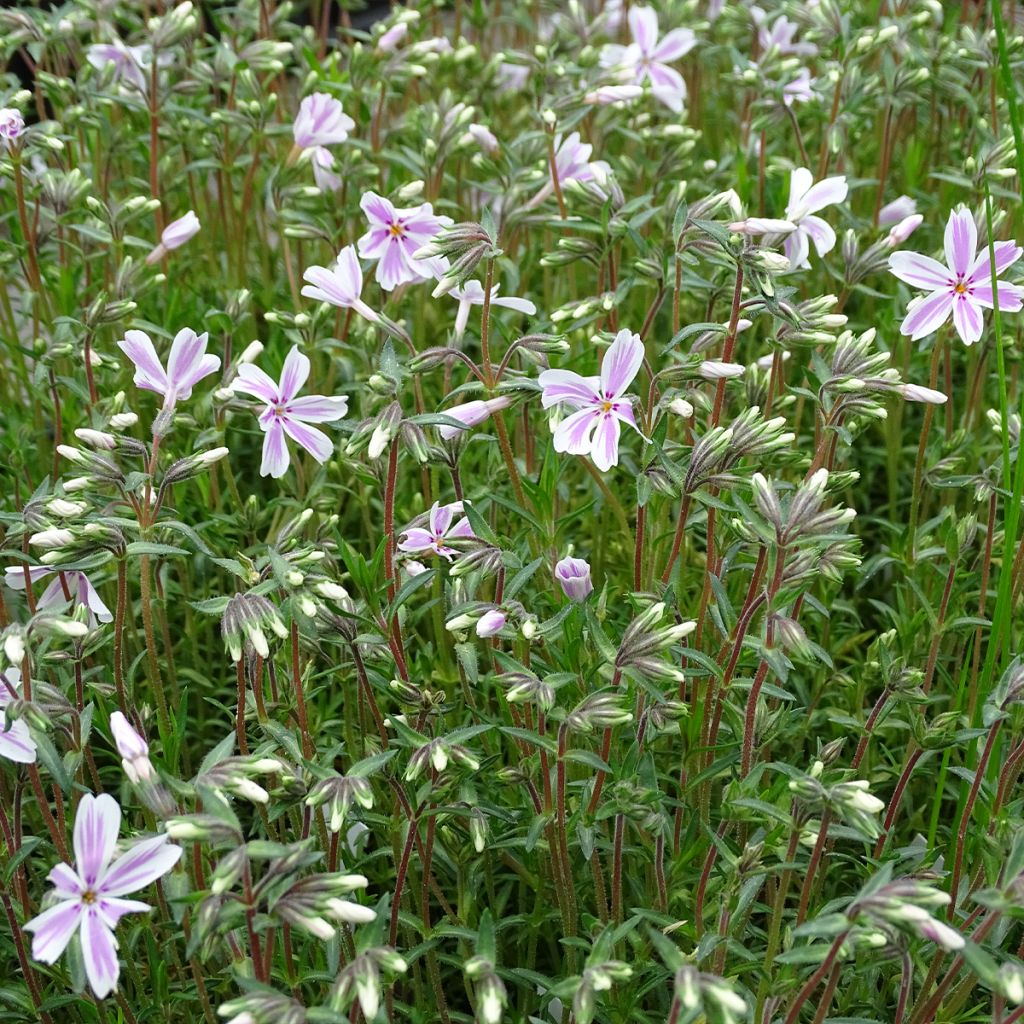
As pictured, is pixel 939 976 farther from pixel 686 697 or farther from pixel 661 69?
pixel 661 69

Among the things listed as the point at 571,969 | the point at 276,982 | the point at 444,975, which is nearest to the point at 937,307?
the point at 571,969

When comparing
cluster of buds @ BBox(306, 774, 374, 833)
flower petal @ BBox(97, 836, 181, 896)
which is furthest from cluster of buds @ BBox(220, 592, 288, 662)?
flower petal @ BBox(97, 836, 181, 896)

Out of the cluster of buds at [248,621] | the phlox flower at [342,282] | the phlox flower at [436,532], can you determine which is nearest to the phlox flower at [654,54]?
the phlox flower at [342,282]

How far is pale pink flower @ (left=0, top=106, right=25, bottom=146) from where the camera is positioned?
3104 mm

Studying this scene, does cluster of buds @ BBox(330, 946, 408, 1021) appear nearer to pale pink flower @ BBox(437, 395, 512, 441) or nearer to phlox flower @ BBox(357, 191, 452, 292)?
pale pink flower @ BBox(437, 395, 512, 441)

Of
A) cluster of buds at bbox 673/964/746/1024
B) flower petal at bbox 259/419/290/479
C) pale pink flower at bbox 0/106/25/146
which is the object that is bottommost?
cluster of buds at bbox 673/964/746/1024

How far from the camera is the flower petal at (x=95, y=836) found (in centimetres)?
190

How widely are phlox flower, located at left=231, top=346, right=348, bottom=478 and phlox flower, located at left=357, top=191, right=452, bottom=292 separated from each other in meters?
0.45

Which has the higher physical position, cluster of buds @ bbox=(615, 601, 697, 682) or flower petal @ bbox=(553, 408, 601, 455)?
flower petal @ bbox=(553, 408, 601, 455)

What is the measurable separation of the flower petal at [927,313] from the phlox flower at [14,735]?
6.19ft

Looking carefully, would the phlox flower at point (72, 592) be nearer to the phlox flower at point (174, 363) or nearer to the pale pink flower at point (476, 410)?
the phlox flower at point (174, 363)

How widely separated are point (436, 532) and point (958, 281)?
1257mm

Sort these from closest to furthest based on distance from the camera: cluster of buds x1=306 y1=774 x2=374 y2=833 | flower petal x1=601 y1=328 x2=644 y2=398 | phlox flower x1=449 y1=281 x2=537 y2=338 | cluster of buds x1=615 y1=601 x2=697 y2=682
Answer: cluster of buds x1=306 y1=774 x2=374 y2=833 → cluster of buds x1=615 y1=601 x2=697 y2=682 → flower petal x1=601 y1=328 x2=644 y2=398 → phlox flower x1=449 y1=281 x2=537 y2=338

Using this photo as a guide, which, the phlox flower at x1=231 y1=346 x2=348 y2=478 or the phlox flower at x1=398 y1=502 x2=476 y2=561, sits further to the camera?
the phlox flower at x1=231 y1=346 x2=348 y2=478
